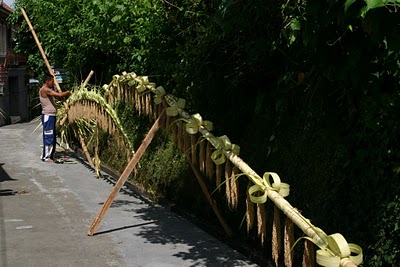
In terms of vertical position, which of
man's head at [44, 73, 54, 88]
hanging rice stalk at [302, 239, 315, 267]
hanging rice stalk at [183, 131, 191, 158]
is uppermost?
man's head at [44, 73, 54, 88]

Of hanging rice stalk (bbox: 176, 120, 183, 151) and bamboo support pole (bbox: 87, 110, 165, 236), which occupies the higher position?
hanging rice stalk (bbox: 176, 120, 183, 151)

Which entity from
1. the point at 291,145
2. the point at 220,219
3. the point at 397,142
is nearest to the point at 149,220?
the point at 220,219

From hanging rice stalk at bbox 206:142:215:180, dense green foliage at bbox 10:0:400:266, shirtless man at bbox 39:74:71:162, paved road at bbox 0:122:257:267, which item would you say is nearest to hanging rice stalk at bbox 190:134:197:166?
hanging rice stalk at bbox 206:142:215:180

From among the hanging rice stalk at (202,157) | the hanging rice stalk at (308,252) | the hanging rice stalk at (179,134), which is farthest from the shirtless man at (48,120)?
the hanging rice stalk at (308,252)

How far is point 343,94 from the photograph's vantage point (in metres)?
5.77

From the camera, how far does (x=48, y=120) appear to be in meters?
15.7

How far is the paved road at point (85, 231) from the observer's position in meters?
7.69

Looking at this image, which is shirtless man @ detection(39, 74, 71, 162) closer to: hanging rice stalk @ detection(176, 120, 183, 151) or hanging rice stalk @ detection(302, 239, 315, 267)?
hanging rice stalk @ detection(176, 120, 183, 151)

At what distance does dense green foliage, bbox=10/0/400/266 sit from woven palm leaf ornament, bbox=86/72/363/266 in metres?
0.59

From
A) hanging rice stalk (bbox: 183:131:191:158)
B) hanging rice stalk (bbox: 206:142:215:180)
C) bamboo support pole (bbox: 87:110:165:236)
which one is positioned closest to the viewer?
hanging rice stalk (bbox: 206:142:215:180)

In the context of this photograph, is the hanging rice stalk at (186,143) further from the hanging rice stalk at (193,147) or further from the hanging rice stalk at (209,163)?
the hanging rice stalk at (209,163)

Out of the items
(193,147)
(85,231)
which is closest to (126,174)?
(85,231)

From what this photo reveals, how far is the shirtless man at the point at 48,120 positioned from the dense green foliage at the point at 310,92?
16.3 feet

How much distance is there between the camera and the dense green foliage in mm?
4863
